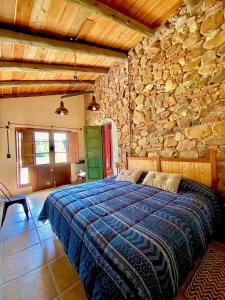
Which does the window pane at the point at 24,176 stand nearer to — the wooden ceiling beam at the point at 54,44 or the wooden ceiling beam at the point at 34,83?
the wooden ceiling beam at the point at 34,83

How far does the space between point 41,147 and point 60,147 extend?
0.66 metres

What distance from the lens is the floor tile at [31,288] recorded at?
1634mm

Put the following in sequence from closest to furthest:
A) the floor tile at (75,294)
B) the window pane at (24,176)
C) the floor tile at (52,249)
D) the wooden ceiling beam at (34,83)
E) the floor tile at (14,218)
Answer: the floor tile at (75,294), the floor tile at (52,249), the floor tile at (14,218), the wooden ceiling beam at (34,83), the window pane at (24,176)

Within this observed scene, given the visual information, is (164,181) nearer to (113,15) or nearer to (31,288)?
(31,288)

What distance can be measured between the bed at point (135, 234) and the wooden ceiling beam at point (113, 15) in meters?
2.61

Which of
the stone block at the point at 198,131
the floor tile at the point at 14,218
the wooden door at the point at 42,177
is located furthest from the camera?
the wooden door at the point at 42,177

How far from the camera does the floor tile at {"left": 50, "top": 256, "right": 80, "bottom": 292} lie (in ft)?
5.82

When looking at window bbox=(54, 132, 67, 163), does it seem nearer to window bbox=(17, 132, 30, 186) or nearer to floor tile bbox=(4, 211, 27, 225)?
window bbox=(17, 132, 30, 186)

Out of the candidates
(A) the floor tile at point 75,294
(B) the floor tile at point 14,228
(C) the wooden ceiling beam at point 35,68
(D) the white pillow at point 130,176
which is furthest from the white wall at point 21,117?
(A) the floor tile at point 75,294

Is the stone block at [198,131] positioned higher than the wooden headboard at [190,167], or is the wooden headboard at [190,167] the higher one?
the stone block at [198,131]

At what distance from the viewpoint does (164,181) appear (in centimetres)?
275

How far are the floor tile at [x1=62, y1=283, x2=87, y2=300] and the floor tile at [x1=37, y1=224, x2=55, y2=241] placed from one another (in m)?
1.15

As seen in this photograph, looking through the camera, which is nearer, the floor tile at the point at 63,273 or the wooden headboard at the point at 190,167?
the floor tile at the point at 63,273

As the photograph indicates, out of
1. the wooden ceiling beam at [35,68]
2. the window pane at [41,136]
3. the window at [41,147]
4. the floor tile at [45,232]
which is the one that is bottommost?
the floor tile at [45,232]
